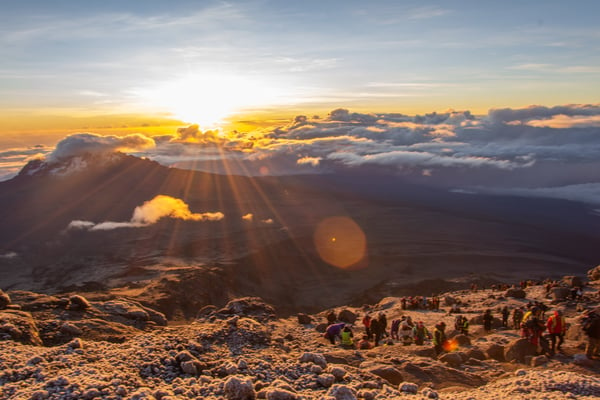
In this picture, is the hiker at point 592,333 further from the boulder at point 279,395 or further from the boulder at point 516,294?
the boulder at point 516,294

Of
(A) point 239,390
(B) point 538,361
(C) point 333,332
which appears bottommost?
(C) point 333,332

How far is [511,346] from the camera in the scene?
503 inches

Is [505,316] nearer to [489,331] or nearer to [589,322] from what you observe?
[489,331]

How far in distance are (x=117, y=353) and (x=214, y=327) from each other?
387 cm

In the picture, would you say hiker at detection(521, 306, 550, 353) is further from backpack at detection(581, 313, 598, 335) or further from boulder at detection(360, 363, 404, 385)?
boulder at detection(360, 363, 404, 385)

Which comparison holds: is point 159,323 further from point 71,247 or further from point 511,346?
point 71,247

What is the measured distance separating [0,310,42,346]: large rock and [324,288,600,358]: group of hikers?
10.5m

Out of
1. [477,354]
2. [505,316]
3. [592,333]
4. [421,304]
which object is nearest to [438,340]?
[477,354]

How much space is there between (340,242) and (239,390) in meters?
80.9

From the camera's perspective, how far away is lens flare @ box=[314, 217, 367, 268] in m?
75.0

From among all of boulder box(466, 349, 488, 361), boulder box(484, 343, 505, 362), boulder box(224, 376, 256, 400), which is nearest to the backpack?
boulder box(484, 343, 505, 362)

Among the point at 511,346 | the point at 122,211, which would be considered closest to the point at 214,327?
the point at 511,346

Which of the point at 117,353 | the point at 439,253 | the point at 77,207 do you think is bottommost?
the point at 439,253

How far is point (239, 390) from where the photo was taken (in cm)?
783
